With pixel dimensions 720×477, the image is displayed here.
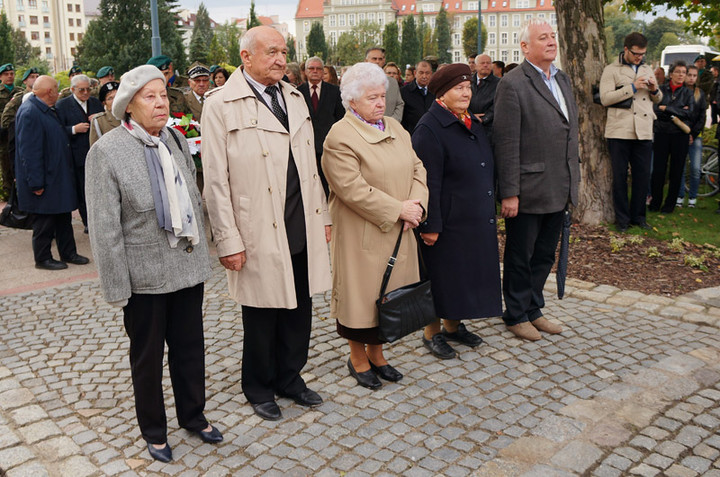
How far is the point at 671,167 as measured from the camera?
33.2 ft

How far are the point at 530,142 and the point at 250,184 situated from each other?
8.05 feet

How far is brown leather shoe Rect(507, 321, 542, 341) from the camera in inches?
220

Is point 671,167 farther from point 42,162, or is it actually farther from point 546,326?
point 42,162

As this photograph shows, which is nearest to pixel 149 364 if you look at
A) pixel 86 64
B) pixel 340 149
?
pixel 340 149

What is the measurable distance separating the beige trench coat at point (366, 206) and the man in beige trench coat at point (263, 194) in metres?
0.20

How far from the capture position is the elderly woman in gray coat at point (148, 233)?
11.4 ft

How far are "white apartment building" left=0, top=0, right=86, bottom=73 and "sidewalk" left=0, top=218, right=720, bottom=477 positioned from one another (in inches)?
4485

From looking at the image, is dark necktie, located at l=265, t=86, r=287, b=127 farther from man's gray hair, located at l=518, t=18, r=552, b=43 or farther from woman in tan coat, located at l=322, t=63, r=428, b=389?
man's gray hair, located at l=518, t=18, r=552, b=43

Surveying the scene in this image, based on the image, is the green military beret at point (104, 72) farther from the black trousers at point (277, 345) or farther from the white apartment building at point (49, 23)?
the white apartment building at point (49, 23)

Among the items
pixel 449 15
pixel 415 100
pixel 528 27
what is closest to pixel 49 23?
pixel 449 15

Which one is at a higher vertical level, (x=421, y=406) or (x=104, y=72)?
(x=104, y=72)

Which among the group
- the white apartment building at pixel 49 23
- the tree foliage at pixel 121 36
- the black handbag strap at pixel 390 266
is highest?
the white apartment building at pixel 49 23

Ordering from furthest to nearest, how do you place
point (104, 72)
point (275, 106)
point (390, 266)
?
1. point (104, 72)
2. point (390, 266)
3. point (275, 106)

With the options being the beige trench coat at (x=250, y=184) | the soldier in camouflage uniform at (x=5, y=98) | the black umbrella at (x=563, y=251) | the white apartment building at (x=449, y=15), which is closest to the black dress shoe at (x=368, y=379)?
the beige trench coat at (x=250, y=184)
